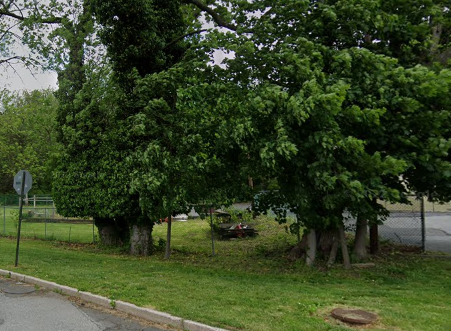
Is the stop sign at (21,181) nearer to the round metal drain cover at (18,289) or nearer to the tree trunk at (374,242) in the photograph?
the round metal drain cover at (18,289)

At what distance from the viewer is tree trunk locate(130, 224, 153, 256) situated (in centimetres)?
1383

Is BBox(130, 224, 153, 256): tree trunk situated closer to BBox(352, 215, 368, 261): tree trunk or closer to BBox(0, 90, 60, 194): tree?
BBox(352, 215, 368, 261): tree trunk

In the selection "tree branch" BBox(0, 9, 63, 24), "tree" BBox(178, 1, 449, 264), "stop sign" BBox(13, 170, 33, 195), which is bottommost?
"stop sign" BBox(13, 170, 33, 195)

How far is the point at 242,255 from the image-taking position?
43.1ft

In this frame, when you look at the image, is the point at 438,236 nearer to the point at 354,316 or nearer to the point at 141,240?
the point at 141,240

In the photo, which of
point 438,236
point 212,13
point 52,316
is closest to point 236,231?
point 438,236

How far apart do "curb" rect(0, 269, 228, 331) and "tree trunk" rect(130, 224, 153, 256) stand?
206 inches

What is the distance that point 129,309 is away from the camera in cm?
633

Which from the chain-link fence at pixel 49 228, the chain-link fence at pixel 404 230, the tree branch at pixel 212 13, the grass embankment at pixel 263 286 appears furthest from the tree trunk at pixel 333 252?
the chain-link fence at pixel 49 228

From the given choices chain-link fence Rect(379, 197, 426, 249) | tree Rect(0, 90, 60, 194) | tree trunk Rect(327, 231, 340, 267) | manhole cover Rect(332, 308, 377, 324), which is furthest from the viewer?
tree Rect(0, 90, 60, 194)

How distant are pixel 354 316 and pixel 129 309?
136 inches

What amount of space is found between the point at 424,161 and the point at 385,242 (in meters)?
6.26

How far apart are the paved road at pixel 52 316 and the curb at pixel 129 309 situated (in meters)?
0.15

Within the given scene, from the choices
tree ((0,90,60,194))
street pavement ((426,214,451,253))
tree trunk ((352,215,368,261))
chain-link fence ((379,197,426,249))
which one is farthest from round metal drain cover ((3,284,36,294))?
tree ((0,90,60,194))
